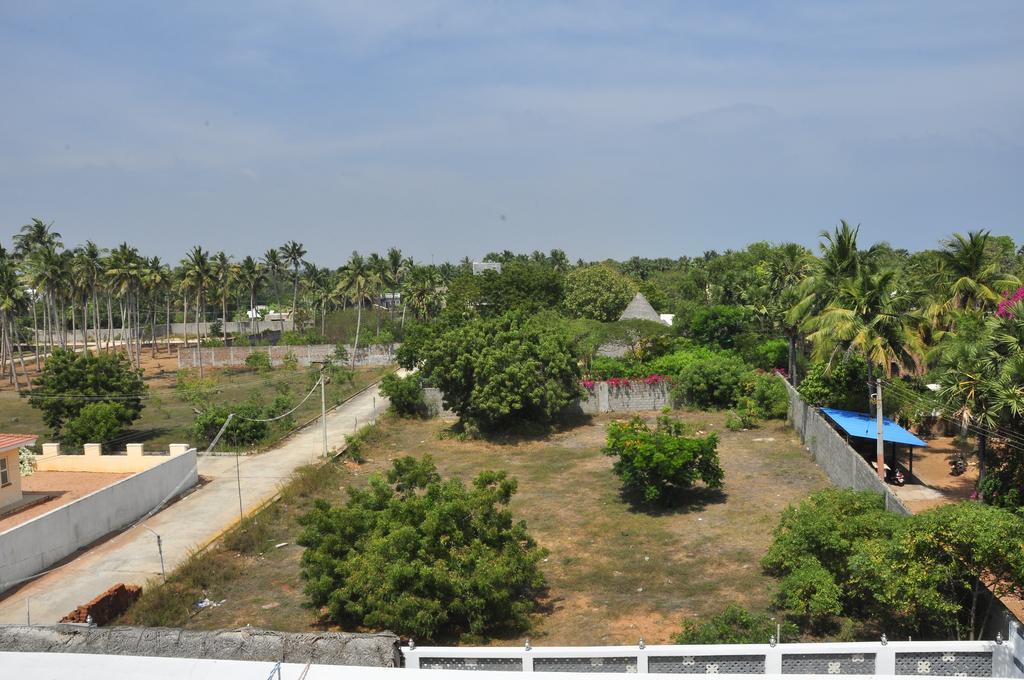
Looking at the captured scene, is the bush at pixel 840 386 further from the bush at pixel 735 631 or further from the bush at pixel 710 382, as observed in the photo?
the bush at pixel 735 631

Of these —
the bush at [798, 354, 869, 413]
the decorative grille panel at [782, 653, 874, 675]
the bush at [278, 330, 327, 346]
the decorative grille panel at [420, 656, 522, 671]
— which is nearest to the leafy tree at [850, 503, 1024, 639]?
the decorative grille panel at [782, 653, 874, 675]

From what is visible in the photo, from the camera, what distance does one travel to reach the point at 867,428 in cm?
2228

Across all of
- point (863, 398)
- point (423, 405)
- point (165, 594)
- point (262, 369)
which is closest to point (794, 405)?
point (863, 398)

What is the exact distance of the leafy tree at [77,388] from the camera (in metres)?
29.3

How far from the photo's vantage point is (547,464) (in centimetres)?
2575

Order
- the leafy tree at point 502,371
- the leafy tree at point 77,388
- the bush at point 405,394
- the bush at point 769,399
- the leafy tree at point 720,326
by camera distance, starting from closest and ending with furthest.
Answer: the leafy tree at point 502,371, the leafy tree at point 77,388, the bush at point 769,399, the bush at point 405,394, the leafy tree at point 720,326

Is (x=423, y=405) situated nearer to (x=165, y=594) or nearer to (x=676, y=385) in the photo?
(x=676, y=385)

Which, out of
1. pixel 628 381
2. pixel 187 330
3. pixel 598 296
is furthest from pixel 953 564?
pixel 187 330

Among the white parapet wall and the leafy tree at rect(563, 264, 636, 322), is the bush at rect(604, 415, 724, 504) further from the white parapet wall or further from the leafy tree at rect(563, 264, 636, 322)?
the leafy tree at rect(563, 264, 636, 322)

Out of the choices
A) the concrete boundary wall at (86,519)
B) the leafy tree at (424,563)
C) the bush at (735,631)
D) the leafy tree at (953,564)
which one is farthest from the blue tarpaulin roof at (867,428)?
the concrete boundary wall at (86,519)

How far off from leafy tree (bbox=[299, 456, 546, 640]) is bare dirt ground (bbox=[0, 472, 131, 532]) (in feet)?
35.3

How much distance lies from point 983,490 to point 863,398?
8.72 metres

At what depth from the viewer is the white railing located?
29.9ft

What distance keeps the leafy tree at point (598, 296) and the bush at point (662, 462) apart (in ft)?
123
